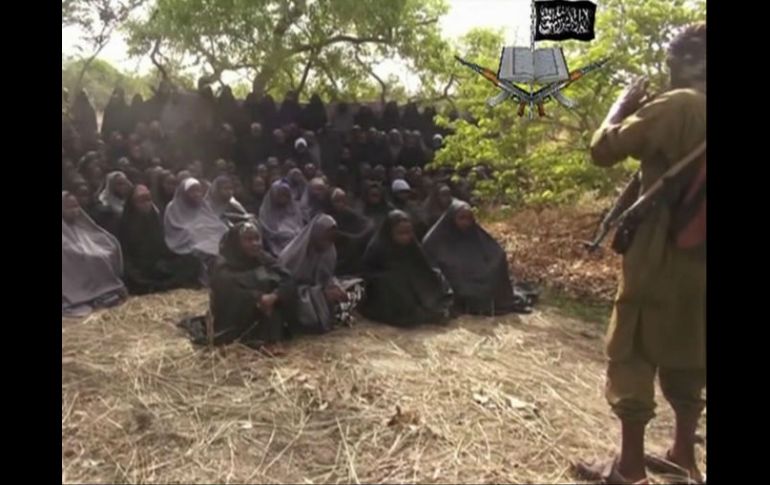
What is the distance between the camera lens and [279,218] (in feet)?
9.76

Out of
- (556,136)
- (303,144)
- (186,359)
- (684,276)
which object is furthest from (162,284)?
(684,276)

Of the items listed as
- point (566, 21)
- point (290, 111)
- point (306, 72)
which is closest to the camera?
point (566, 21)

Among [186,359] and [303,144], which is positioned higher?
[303,144]

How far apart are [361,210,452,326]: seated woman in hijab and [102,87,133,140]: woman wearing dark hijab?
108 centimetres

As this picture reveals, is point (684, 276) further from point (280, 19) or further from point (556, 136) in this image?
point (280, 19)

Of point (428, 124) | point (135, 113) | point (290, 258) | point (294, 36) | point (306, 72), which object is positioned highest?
point (294, 36)

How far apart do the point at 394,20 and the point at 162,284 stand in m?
1.37

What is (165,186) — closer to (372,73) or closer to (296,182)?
Answer: (296,182)

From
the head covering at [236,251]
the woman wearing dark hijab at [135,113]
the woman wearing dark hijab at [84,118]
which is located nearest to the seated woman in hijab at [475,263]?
the head covering at [236,251]

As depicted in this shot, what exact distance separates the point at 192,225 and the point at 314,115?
0.78 m

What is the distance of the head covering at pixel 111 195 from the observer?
8.84 feet

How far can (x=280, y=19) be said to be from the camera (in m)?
2.54

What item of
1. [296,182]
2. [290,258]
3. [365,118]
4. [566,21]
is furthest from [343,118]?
[566,21]

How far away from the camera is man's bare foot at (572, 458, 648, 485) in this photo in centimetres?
233
